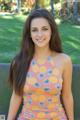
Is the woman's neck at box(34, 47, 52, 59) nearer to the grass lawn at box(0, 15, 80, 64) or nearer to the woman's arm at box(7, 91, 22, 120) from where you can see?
the woman's arm at box(7, 91, 22, 120)

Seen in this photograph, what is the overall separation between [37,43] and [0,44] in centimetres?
322

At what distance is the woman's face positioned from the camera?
3387 millimetres

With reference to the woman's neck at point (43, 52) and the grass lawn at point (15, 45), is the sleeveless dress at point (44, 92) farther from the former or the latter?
the grass lawn at point (15, 45)

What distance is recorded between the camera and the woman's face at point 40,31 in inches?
133

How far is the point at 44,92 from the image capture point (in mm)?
3389

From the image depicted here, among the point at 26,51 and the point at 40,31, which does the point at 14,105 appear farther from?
the point at 40,31

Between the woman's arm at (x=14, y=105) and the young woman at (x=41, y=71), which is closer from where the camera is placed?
the young woman at (x=41, y=71)

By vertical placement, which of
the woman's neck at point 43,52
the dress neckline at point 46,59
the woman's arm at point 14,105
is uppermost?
the woman's neck at point 43,52

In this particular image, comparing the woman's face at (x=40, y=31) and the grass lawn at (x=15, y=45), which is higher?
the woman's face at (x=40, y=31)

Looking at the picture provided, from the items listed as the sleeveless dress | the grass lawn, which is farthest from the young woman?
the grass lawn

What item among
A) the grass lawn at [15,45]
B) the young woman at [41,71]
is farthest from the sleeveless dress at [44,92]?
the grass lawn at [15,45]

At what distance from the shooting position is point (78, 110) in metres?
3.95

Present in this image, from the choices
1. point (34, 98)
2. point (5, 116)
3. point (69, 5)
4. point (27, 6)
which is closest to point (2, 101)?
point (5, 116)

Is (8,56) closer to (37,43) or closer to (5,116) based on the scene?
(5,116)
